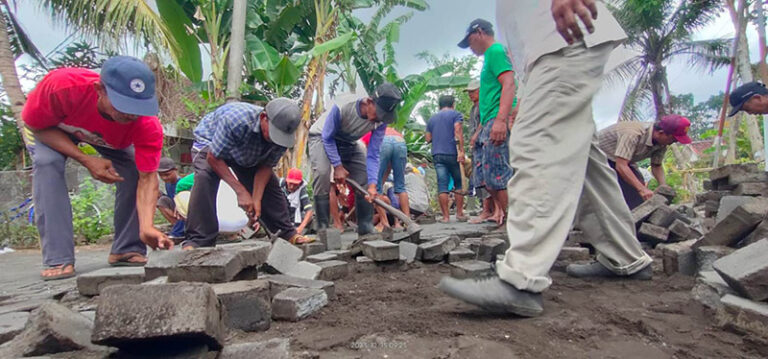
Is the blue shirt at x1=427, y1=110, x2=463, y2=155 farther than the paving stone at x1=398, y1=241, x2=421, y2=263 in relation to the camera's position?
Yes

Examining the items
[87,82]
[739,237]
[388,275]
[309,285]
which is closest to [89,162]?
[87,82]

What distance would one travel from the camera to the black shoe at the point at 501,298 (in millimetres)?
1636

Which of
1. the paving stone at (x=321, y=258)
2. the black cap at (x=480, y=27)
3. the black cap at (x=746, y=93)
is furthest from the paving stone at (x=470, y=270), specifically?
the black cap at (x=746, y=93)

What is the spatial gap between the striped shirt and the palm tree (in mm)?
14237

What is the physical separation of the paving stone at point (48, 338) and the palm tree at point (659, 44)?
18802mm

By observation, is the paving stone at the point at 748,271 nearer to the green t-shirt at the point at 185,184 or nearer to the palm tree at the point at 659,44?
the green t-shirt at the point at 185,184

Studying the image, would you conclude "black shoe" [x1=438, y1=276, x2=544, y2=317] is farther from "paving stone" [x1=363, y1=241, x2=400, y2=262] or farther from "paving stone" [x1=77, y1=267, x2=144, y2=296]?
"paving stone" [x1=77, y1=267, x2=144, y2=296]

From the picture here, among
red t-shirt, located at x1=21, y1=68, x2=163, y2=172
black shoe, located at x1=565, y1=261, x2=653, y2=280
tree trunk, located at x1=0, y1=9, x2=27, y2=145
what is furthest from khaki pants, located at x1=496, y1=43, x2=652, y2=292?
tree trunk, located at x1=0, y1=9, x2=27, y2=145

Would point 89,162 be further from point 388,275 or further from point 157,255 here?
point 388,275

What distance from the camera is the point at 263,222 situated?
391 cm

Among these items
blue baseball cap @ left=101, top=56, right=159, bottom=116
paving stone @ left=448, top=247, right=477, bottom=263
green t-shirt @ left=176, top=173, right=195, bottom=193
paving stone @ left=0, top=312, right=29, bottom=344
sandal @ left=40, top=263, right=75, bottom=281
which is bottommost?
paving stone @ left=448, top=247, right=477, bottom=263

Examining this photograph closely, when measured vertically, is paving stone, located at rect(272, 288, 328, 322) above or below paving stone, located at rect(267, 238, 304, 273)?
below

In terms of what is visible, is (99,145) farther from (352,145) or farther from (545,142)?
(545,142)

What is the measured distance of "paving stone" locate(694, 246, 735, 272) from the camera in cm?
225
